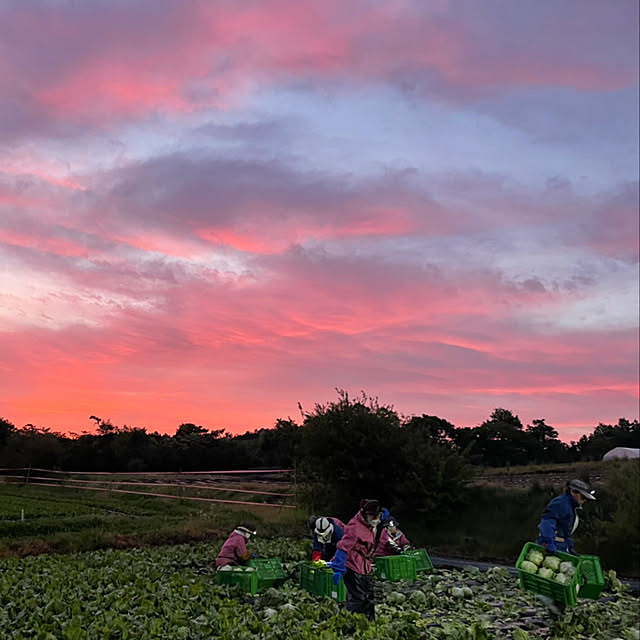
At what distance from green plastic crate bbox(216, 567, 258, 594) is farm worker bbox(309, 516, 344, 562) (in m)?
1.27

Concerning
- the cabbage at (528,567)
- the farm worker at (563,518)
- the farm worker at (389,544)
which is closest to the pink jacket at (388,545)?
the farm worker at (389,544)

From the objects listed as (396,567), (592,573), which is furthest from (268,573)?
(592,573)

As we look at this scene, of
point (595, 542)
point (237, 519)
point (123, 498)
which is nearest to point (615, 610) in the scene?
point (595, 542)

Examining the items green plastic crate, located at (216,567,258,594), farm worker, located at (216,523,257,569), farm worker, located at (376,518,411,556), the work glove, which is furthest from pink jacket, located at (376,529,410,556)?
the work glove

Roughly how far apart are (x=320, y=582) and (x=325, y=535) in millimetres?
837

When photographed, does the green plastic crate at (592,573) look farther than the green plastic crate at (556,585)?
Yes

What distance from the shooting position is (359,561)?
11211mm

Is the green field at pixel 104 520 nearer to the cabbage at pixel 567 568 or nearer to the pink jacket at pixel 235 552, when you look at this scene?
the pink jacket at pixel 235 552

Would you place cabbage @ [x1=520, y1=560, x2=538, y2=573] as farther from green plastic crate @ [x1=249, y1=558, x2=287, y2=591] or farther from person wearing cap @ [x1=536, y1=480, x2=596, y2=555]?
green plastic crate @ [x1=249, y1=558, x2=287, y2=591]

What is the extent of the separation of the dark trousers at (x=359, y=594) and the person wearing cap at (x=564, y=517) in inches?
119

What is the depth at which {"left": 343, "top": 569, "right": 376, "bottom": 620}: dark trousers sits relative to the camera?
11.2m

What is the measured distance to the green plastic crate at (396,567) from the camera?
610 inches

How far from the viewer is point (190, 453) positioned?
5497 cm

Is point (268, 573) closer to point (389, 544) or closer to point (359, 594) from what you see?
point (389, 544)
